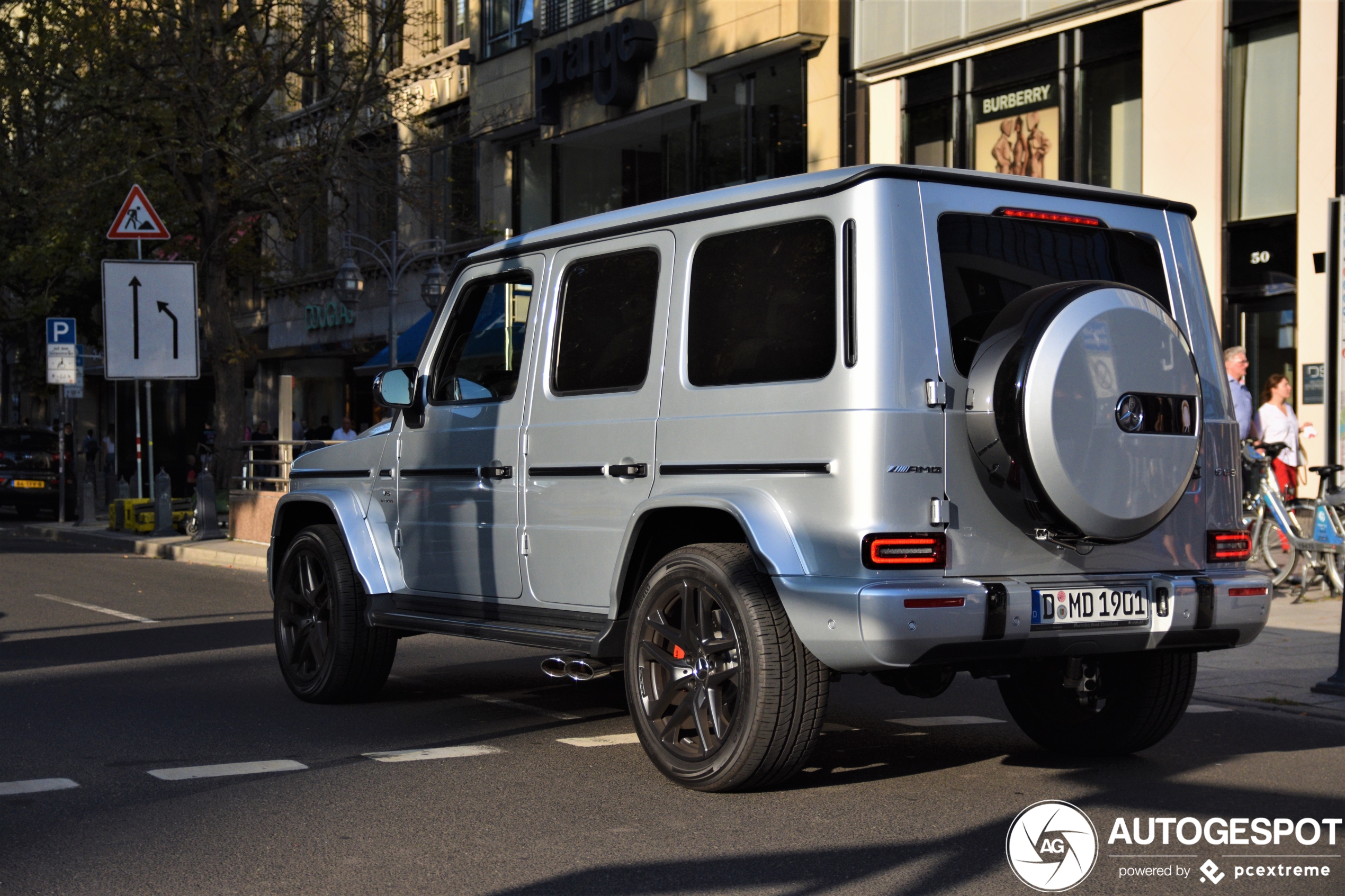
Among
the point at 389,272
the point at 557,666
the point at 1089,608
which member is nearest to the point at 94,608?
the point at 557,666

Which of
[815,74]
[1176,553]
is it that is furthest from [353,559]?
[815,74]

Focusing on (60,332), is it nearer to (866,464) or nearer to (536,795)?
(536,795)

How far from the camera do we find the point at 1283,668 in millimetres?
9258

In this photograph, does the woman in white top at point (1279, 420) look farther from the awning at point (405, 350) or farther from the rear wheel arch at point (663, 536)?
the awning at point (405, 350)

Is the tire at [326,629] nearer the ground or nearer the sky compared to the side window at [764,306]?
nearer the ground

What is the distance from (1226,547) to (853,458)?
1.70 meters

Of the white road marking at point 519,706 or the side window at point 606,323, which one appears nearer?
the side window at point 606,323

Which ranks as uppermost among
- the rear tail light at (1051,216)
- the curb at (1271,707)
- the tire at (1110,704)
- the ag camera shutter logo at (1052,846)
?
the rear tail light at (1051,216)

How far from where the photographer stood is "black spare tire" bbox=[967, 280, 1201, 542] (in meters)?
5.29

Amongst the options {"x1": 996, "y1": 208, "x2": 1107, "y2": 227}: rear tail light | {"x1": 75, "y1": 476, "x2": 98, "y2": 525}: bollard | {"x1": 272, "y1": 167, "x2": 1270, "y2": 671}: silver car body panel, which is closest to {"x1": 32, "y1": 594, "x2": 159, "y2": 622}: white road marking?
{"x1": 272, "y1": 167, "x2": 1270, "y2": 671}: silver car body panel

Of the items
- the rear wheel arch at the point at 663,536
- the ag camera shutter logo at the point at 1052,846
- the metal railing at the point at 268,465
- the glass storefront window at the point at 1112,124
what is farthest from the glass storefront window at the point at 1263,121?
the ag camera shutter logo at the point at 1052,846

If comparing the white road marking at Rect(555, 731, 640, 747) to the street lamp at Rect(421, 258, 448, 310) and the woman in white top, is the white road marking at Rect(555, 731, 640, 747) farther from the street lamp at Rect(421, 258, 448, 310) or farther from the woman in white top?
the street lamp at Rect(421, 258, 448, 310)

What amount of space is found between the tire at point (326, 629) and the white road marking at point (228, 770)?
133 cm

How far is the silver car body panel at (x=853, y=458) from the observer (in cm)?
528
